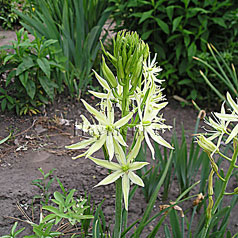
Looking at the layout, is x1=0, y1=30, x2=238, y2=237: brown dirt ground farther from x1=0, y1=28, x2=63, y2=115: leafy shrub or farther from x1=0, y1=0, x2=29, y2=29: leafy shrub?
x1=0, y1=0, x2=29, y2=29: leafy shrub

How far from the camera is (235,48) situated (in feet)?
11.9

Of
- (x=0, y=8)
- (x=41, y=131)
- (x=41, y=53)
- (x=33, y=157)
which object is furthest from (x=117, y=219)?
(x=0, y=8)

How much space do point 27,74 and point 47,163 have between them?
33.3 inches

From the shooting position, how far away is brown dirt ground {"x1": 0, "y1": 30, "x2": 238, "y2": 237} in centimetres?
219

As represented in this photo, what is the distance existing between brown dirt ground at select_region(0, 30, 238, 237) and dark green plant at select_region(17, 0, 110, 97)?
0.35 metres

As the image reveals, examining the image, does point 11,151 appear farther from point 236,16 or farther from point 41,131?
point 236,16

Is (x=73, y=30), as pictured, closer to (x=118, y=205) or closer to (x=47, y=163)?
(x=47, y=163)

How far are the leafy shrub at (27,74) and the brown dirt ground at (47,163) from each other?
14 centimetres

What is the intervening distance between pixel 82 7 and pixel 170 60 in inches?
47.5

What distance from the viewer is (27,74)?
2904 mm

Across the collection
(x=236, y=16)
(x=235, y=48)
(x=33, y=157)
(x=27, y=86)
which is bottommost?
(x=33, y=157)

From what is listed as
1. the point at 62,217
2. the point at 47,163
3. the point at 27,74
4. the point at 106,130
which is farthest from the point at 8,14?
the point at 106,130

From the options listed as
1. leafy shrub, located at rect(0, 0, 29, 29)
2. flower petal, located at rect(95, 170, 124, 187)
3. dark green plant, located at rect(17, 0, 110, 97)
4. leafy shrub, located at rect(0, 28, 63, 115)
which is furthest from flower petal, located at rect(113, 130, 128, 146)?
leafy shrub, located at rect(0, 0, 29, 29)

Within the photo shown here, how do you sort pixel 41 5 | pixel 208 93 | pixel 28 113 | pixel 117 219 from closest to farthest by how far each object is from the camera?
1. pixel 117 219
2. pixel 28 113
3. pixel 41 5
4. pixel 208 93
